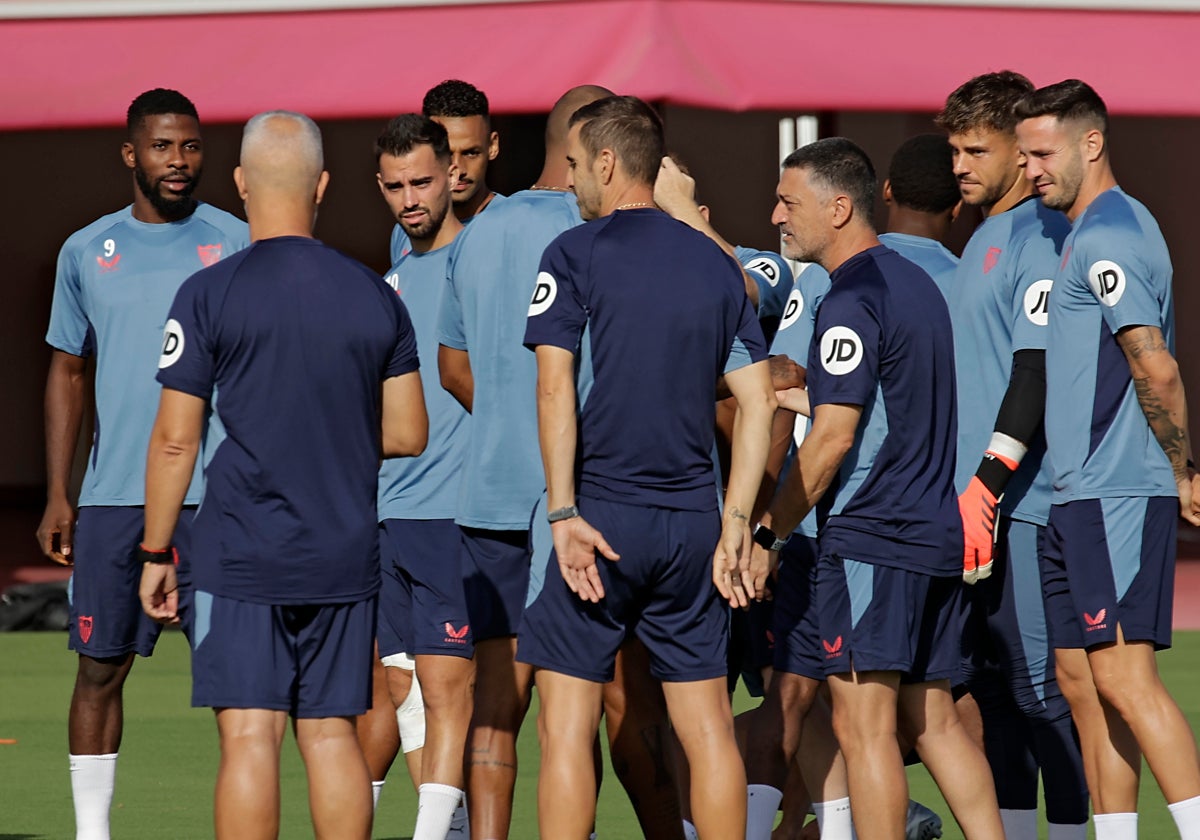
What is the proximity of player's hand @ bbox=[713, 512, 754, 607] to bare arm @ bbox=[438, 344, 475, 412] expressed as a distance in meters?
1.08

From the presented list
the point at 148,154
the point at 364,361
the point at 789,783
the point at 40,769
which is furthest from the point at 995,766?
the point at 40,769

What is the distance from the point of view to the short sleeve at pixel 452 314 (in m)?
5.54

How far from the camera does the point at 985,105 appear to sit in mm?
5527

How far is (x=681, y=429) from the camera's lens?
4.79 metres

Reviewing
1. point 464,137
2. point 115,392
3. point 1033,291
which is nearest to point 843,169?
point 1033,291

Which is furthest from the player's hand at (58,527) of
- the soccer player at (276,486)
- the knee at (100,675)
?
the soccer player at (276,486)

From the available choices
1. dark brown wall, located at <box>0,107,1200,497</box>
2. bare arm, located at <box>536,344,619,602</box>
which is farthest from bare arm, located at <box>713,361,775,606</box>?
dark brown wall, located at <box>0,107,1200,497</box>

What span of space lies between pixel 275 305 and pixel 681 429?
3.40 feet

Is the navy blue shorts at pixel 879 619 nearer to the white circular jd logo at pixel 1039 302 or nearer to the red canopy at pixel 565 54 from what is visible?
the white circular jd logo at pixel 1039 302

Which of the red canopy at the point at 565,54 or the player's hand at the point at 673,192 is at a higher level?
the red canopy at the point at 565,54

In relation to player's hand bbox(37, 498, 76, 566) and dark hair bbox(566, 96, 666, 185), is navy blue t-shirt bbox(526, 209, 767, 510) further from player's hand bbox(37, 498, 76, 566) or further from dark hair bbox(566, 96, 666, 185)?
player's hand bbox(37, 498, 76, 566)

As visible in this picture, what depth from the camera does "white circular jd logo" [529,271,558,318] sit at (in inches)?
187

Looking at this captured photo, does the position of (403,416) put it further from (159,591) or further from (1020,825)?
(1020,825)

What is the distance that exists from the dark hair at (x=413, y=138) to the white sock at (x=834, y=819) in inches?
86.6
